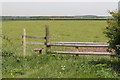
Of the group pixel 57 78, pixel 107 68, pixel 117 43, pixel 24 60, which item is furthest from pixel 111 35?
pixel 24 60

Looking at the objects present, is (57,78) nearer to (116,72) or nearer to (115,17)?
(116,72)

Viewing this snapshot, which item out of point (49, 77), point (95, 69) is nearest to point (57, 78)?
point (49, 77)

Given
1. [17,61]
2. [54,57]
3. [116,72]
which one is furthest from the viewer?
[54,57]

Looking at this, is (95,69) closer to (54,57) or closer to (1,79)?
(54,57)

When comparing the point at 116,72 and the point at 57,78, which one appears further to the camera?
the point at 116,72

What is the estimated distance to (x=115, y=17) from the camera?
7234mm

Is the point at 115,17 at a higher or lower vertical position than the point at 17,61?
higher

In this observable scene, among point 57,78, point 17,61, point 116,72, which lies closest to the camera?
point 57,78

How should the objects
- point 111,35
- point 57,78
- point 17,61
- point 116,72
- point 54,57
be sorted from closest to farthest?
point 57,78 < point 116,72 < point 111,35 < point 17,61 < point 54,57

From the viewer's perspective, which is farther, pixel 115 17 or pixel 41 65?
pixel 41 65

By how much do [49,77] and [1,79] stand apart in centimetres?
142

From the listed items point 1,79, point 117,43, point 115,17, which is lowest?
point 1,79

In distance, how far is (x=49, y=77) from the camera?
6.41 metres

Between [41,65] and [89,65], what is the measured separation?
1702 millimetres
